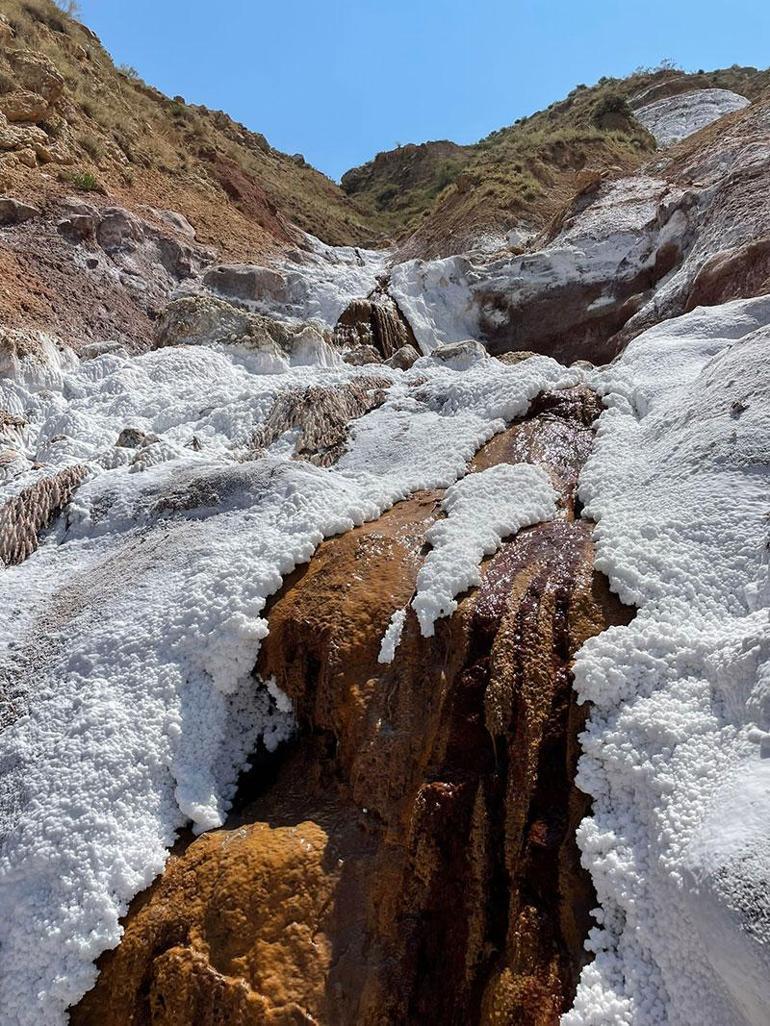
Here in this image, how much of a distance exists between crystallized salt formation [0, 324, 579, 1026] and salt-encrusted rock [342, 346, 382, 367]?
10.1ft

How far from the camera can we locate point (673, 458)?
Answer: 177 inches

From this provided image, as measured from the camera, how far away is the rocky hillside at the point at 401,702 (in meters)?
2.68

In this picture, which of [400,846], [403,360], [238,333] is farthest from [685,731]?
[238,333]

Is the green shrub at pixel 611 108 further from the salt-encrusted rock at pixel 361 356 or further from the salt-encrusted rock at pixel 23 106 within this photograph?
the salt-encrusted rock at pixel 361 356

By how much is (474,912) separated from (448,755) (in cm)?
62

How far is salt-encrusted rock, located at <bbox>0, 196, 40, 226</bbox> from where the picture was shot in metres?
11.4

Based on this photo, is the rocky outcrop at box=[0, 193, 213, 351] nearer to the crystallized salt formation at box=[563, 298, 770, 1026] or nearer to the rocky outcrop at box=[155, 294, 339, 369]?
the rocky outcrop at box=[155, 294, 339, 369]

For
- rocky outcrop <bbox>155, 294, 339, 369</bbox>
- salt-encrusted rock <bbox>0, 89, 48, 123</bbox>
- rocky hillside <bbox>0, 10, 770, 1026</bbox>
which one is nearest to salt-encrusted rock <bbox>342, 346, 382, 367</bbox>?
rocky outcrop <bbox>155, 294, 339, 369</bbox>

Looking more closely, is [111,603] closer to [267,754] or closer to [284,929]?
[267,754]

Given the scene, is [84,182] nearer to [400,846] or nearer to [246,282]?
[246,282]

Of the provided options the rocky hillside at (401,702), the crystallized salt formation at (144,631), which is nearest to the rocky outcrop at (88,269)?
the rocky hillside at (401,702)

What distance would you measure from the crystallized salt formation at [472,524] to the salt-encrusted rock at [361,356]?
5.88 m

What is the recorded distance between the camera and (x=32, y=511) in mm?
6031

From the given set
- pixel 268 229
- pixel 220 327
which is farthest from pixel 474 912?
pixel 268 229
